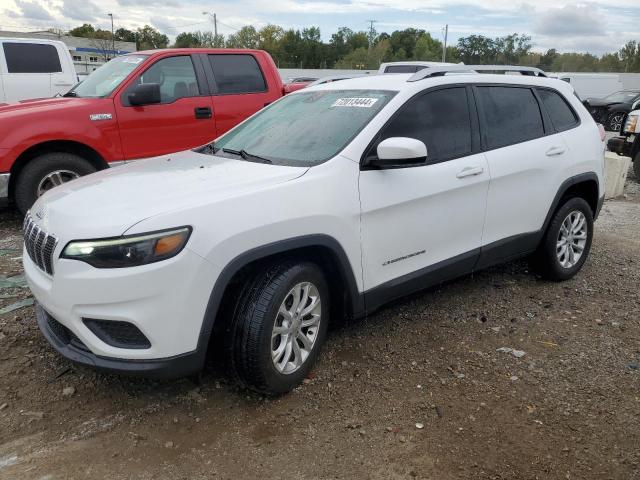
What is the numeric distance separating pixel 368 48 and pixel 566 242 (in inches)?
3240

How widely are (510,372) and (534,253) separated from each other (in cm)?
162

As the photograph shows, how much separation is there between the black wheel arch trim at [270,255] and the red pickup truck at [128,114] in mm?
3937

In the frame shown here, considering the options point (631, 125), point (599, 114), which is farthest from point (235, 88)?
point (599, 114)

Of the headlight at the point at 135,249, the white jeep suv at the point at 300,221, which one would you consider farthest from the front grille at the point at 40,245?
the headlight at the point at 135,249

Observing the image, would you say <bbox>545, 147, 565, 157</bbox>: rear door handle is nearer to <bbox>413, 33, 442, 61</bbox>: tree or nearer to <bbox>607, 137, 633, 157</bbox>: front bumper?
<bbox>607, 137, 633, 157</bbox>: front bumper

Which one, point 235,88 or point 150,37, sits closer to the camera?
point 235,88

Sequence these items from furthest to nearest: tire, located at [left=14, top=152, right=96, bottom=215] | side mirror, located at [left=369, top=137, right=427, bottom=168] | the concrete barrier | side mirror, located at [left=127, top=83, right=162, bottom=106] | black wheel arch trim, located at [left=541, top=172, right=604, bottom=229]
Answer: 1. the concrete barrier
2. side mirror, located at [left=127, top=83, right=162, bottom=106]
3. tire, located at [left=14, top=152, right=96, bottom=215]
4. black wheel arch trim, located at [left=541, top=172, right=604, bottom=229]
5. side mirror, located at [left=369, top=137, right=427, bottom=168]

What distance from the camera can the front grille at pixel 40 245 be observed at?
8.95 ft

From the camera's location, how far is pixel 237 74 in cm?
702

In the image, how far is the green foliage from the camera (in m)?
68.8

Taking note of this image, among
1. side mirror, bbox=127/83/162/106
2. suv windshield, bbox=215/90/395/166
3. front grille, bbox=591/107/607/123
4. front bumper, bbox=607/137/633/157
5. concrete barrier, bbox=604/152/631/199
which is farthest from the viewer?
front grille, bbox=591/107/607/123

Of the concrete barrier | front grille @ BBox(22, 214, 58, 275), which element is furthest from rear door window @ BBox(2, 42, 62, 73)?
the concrete barrier

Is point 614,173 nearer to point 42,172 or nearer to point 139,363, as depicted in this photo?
point 42,172

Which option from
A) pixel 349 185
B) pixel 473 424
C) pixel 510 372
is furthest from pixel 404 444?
pixel 349 185
